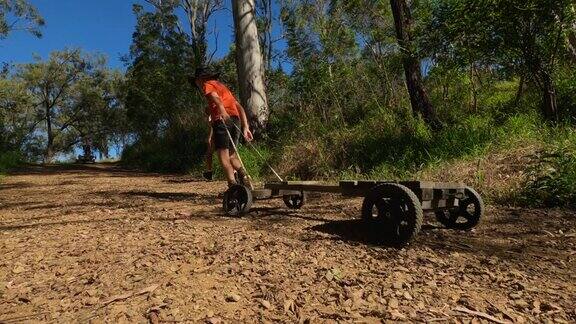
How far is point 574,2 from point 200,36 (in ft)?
82.8

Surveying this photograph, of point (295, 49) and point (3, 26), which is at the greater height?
point (3, 26)

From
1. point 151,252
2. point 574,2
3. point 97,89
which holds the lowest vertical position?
point 151,252

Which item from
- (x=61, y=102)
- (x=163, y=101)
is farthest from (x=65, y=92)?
(x=163, y=101)

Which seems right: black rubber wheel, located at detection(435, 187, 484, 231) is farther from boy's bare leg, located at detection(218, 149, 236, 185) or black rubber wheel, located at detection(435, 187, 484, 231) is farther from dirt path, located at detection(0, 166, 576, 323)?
boy's bare leg, located at detection(218, 149, 236, 185)

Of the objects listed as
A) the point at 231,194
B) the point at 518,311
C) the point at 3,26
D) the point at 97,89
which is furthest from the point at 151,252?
the point at 97,89

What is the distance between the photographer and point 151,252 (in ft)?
11.8

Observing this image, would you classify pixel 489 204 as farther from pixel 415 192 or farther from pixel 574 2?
pixel 574 2

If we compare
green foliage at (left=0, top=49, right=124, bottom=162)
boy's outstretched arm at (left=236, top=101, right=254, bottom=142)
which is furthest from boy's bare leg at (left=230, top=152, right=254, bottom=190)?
green foliage at (left=0, top=49, right=124, bottom=162)

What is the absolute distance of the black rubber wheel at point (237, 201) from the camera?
5035 millimetres

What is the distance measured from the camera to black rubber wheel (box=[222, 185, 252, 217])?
16.5ft

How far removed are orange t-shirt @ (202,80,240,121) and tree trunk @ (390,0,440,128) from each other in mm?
4140

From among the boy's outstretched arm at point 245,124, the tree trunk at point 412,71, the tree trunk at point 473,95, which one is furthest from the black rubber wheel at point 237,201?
the tree trunk at point 473,95

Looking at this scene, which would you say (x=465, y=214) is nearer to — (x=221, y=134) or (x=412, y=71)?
(x=221, y=134)

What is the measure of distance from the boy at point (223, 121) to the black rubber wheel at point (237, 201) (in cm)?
27
